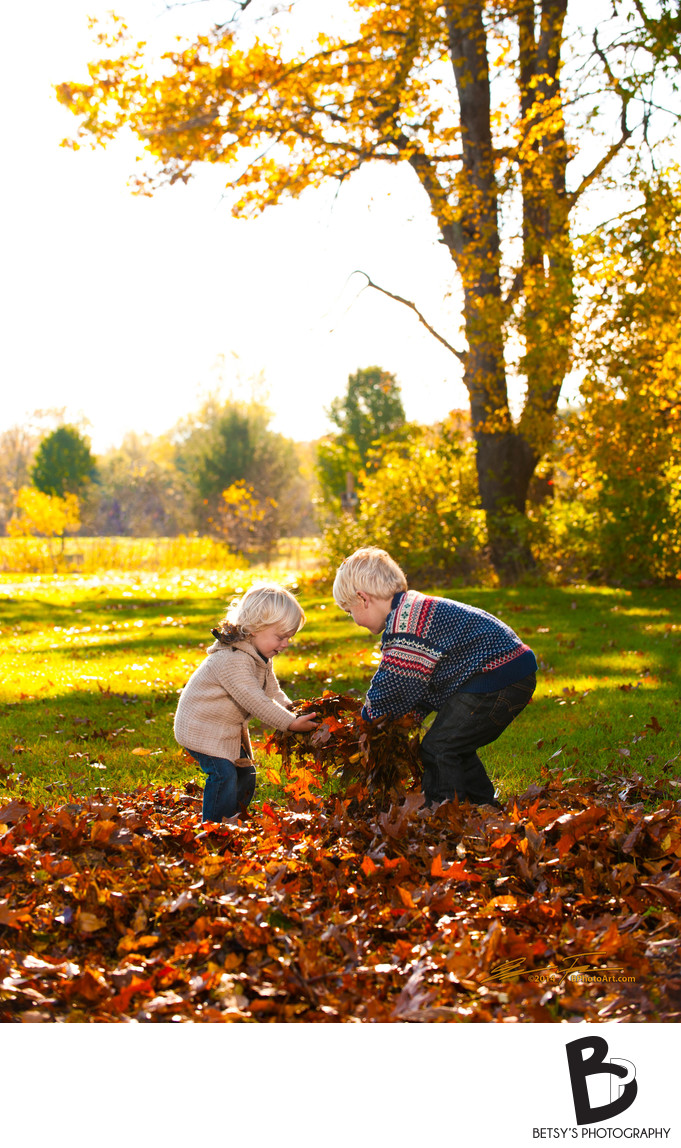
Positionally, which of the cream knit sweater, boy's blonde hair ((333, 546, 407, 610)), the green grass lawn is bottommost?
the green grass lawn

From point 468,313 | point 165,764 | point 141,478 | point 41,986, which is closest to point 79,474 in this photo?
point 141,478

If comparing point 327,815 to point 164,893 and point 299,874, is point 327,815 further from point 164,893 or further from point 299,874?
point 164,893

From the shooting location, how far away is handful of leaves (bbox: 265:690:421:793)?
12.0 feet

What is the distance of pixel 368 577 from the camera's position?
12.5 feet

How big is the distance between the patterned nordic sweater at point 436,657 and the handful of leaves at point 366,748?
0.24ft

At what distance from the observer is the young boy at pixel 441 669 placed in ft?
12.2

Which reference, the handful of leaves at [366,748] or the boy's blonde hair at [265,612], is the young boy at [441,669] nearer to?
the handful of leaves at [366,748]

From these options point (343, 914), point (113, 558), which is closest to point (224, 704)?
point (343, 914)

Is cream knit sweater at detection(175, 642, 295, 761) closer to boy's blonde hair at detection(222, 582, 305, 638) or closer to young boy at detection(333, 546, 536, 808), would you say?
boy's blonde hair at detection(222, 582, 305, 638)

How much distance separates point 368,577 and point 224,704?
2.82 ft

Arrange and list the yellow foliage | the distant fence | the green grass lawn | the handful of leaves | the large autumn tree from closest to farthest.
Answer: the handful of leaves → the green grass lawn → the large autumn tree → the distant fence → the yellow foliage

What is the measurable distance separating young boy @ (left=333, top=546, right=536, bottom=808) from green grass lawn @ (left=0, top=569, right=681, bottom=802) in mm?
750

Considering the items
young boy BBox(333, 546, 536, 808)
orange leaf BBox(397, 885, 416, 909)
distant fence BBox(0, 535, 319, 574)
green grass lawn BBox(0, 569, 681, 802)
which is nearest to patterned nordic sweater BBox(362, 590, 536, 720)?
young boy BBox(333, 546, 536, 808)
